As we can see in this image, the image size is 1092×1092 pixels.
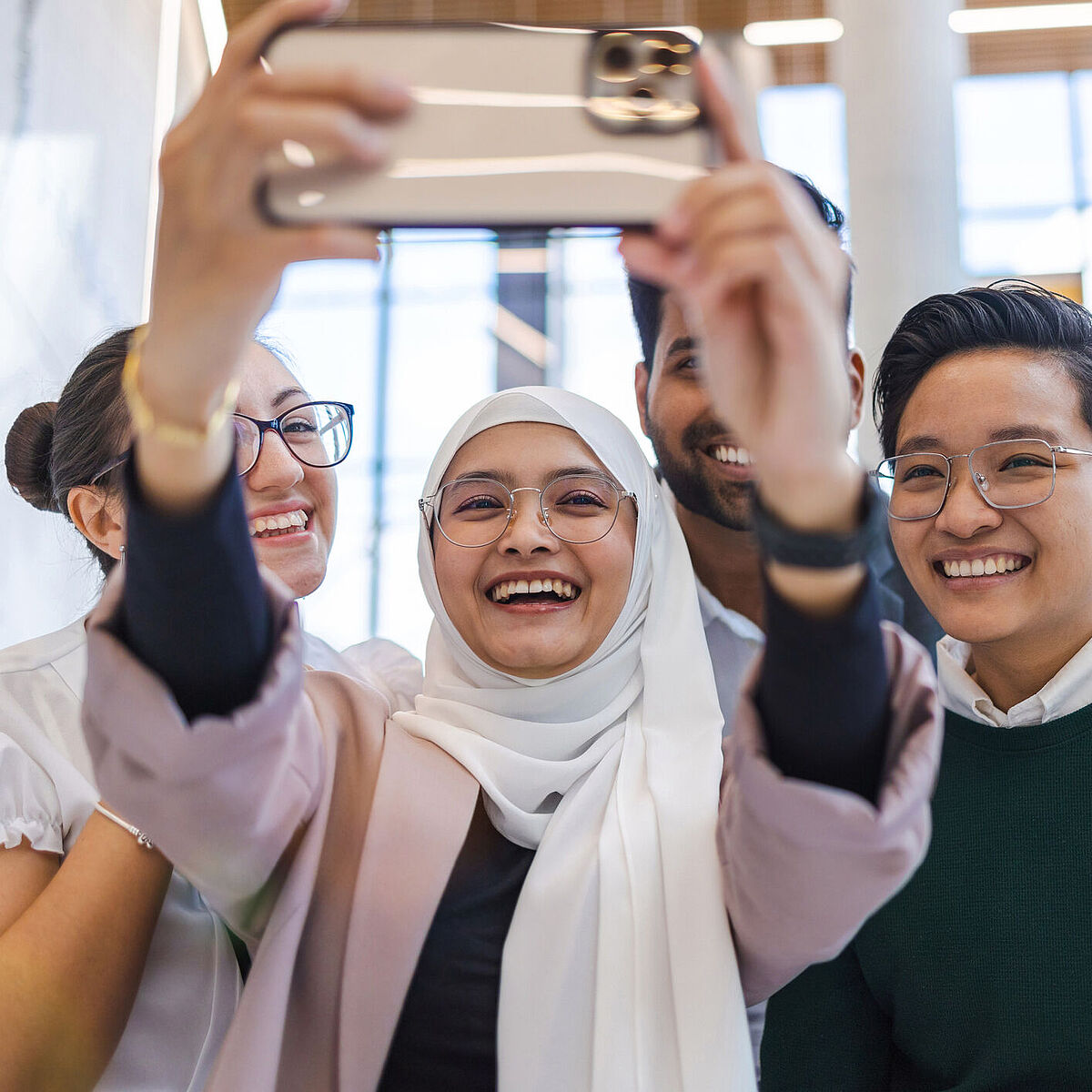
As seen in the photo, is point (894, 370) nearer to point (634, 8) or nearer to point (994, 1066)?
point (994, 1066)

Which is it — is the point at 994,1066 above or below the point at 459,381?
below

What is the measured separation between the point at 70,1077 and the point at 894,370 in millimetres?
1423

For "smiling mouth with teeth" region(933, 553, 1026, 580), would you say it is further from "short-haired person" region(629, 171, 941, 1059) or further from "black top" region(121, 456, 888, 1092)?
"black top" region(121, 456, 888, 1092)

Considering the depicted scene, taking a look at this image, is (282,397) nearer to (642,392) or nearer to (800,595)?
(642,392)

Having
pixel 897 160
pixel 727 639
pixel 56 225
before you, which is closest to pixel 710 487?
pixel 727 639

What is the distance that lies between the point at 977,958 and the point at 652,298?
1252 millimetres

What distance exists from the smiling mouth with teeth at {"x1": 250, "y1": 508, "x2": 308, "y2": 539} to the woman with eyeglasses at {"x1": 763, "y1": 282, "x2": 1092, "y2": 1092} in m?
0.89

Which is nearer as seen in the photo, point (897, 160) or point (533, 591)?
point (533, 591)

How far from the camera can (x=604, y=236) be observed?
860mm

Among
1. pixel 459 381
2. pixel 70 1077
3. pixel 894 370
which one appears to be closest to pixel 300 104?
pixel 70 1077

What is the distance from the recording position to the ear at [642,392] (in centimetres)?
223

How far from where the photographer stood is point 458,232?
2.66 feet

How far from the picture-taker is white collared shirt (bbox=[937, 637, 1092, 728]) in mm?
1589

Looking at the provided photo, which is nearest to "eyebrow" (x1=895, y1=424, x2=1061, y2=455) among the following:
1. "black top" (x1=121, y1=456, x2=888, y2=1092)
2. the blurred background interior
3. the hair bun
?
"black top" (x1=121, y1=456, x2=888, y2=1092)
